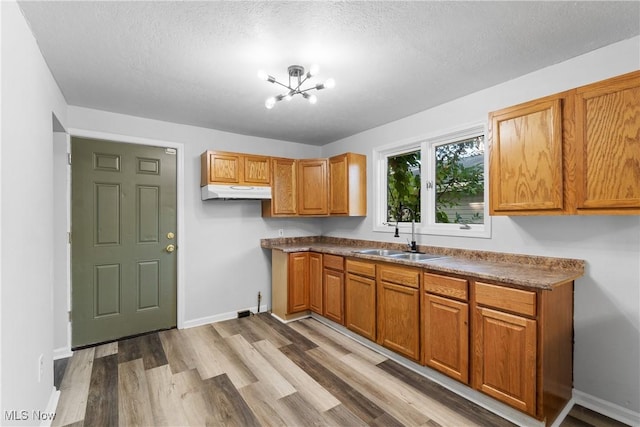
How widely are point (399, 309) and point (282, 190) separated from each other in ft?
6.85

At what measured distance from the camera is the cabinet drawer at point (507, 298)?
1758 mm

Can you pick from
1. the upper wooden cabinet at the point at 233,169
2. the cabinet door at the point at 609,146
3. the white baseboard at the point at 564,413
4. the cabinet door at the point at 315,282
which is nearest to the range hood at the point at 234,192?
the upper wooden cabinet at the point at 233,169

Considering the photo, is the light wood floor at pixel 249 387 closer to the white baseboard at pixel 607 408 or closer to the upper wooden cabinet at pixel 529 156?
the white baseboard at pixel 607 408

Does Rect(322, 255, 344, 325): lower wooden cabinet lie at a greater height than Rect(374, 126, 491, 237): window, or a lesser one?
lesser

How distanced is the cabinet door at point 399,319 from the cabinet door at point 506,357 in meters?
0.50

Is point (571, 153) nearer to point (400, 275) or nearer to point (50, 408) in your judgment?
point (400, 275)

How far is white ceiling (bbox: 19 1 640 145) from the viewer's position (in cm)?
162

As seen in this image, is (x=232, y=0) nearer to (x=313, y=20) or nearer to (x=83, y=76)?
(x=313, y=20)

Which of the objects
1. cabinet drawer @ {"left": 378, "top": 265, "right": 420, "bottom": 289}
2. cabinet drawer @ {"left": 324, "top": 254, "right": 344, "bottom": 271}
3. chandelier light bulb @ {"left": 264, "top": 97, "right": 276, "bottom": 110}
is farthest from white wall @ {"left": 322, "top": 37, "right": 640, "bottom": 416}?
chandelier light bulb @ {"left": 264, "top": 97, "right": 276, "bottom": 110}

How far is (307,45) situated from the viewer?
1.93m

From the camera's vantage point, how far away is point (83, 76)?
7.63 feet

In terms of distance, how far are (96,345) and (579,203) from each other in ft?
13.9

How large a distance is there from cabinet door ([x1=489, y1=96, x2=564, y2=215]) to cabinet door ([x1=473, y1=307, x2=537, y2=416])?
77 centimetres

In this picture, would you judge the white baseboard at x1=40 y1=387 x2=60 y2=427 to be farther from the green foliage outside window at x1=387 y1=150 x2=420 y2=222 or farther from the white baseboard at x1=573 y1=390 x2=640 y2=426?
the white baseboard at x1=573 y1=390 x2=640 y2=426
